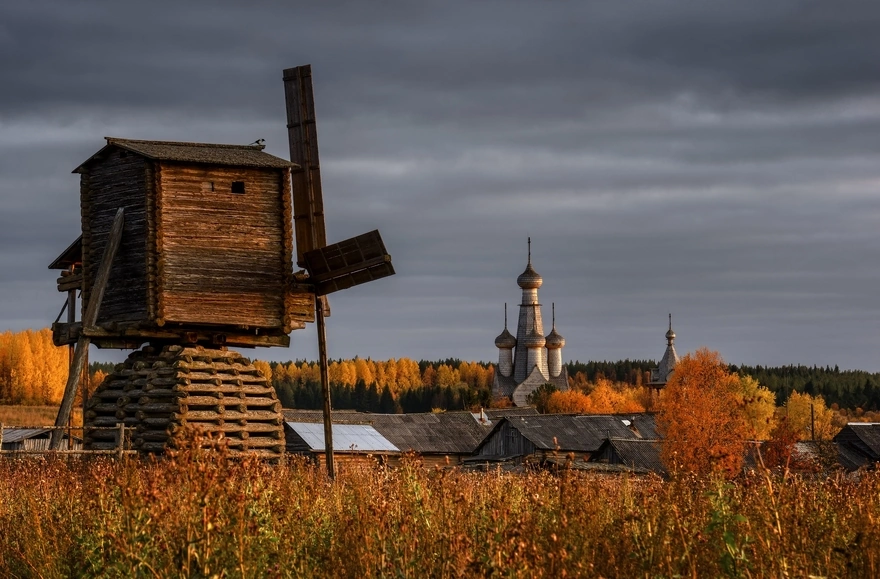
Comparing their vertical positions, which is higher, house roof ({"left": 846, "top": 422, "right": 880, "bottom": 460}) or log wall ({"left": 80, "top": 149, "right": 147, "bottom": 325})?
log wall ({"left": 80, "top": 149, "right": 147, "bottom": 325})

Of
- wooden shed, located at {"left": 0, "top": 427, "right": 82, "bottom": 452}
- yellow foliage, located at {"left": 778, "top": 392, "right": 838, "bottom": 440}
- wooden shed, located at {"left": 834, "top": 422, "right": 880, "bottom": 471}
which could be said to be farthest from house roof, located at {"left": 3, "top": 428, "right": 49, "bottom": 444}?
yellow foliage, located at {"left": 778, "top": 392, "right": 838, "bottom": 440}

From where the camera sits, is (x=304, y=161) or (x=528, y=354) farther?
(x=528, y=354)

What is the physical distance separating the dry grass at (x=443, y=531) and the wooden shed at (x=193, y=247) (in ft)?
40.9

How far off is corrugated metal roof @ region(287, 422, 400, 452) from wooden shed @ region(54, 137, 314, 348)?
20208mm

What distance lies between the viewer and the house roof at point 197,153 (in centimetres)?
2344

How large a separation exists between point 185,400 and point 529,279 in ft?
352

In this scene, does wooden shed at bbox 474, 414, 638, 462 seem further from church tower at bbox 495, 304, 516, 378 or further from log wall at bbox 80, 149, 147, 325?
church tower at bbox 495, 304, 516, 378

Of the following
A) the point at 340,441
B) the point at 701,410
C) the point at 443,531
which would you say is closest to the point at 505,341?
the point at 701,410

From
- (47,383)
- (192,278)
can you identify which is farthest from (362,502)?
(47,383)

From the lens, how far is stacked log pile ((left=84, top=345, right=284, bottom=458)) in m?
23.6

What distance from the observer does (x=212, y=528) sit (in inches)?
276

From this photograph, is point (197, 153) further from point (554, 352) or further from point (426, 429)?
point (554, 352)

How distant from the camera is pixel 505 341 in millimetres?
131750

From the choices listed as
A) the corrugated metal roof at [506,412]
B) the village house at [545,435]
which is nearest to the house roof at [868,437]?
the village house at [545,435]
